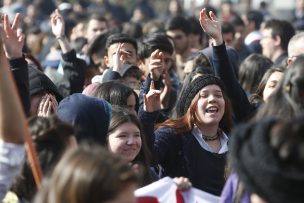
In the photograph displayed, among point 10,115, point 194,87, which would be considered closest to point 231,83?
point 194,87

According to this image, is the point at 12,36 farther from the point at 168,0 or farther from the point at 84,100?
the point at 168,0

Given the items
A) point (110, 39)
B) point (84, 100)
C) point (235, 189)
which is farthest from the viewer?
point (110, 39)

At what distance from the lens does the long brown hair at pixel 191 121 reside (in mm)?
6631

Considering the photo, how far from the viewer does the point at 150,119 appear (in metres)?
6.50

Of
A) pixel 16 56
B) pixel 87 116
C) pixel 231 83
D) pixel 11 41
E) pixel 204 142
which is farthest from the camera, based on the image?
pixel 231 83

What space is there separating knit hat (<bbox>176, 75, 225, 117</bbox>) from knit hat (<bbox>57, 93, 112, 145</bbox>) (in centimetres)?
164

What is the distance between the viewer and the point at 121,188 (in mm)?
3285

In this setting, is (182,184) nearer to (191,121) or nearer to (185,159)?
(185,159)

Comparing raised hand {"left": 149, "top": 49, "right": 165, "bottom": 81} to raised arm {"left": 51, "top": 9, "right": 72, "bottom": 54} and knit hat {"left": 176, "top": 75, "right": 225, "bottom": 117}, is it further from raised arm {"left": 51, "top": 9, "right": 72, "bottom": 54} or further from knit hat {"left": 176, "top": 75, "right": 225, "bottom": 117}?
raised arm {"left": 51, "top": 9, "right": 72, "bottom": 54}

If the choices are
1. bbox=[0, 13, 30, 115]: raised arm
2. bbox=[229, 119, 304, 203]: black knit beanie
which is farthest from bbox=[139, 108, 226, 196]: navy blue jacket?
bbox=[229, 119, 304, 203]: black knit beanie

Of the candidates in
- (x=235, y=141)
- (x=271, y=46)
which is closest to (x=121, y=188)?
(x=235, y=141)

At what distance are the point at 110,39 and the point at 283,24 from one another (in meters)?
2.82

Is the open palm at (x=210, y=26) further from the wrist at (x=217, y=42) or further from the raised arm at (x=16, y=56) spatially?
the raised arm at (x=16, y=56)

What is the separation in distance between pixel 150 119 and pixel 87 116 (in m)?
1.48
